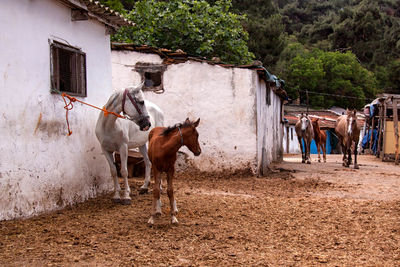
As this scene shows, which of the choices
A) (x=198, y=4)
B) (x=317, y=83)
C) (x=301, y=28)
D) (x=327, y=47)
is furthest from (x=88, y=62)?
(x=301, y=28)

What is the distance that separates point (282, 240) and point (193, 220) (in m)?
1.52

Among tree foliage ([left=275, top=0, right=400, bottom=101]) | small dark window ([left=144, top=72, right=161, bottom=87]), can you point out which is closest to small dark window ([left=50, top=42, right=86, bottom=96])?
small dark window ([left=144, top=72, right=161, bottom=87])

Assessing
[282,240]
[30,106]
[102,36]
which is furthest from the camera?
[102,36]

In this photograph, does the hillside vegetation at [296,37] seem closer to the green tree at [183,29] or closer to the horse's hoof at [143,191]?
the green tree at [183,29]

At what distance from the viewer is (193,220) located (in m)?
5.95

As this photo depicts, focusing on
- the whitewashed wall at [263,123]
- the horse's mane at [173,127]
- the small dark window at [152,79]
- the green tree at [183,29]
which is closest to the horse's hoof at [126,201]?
the horse's mane at [173,127]

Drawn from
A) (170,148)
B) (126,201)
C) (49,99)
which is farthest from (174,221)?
(49,99)

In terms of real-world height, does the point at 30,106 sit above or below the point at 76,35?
below

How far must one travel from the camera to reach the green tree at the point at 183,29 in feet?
57.3

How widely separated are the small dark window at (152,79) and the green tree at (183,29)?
18.0ft

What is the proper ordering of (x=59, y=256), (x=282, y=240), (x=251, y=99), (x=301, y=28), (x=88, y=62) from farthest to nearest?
(x=301, y=28) → (x=251, y=99) → (x=88, y=62) → (x=282, y=240) → (x=59, y=256)

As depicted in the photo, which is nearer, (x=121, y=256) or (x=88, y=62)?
(x=121, y=256)

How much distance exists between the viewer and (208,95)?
1144cm

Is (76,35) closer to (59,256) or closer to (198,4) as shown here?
(59,256)
